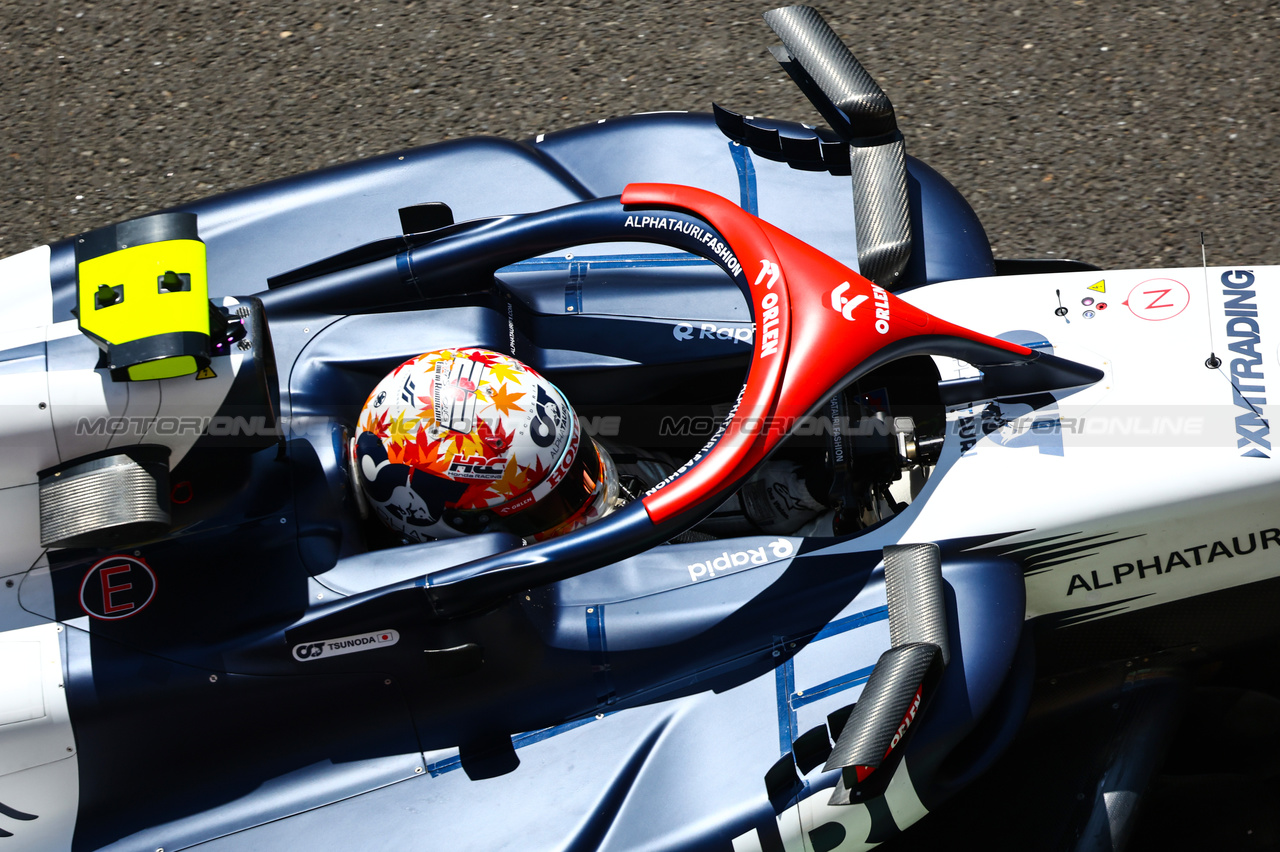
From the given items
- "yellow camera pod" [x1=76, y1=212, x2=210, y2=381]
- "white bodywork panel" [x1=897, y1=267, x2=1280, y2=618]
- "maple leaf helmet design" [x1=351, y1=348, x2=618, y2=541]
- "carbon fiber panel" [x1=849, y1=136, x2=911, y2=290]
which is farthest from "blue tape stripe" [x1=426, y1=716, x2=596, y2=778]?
"carbon fiber panel" [x1=849, y1=136, x2=911, y2=290]

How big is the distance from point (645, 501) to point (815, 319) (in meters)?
0.49

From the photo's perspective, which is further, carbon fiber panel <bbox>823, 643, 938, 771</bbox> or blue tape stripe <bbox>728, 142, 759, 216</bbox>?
blue tape stripe <bbox>728, 142, 759, 216</bbox>

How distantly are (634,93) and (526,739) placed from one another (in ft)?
8.44

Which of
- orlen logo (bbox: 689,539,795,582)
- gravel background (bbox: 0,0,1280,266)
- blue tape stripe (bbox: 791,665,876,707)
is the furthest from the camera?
gravel background (bbox: 0,0,1280,266)

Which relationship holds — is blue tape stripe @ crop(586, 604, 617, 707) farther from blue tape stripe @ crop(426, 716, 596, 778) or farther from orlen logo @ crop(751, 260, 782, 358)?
orlen logo @ crop(751, 260, 782, 358)

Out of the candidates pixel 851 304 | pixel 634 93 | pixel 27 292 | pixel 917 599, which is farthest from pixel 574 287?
pixel 634 93

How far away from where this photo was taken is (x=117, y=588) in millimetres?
2264

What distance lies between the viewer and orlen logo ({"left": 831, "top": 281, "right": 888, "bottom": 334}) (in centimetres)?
219

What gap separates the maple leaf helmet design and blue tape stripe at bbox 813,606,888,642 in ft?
1.86

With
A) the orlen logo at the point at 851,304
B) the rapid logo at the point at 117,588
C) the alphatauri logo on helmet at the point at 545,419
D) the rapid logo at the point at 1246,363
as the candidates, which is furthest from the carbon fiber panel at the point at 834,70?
the rapid logo at the point at 117,588

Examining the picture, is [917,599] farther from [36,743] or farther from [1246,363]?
[36,743]

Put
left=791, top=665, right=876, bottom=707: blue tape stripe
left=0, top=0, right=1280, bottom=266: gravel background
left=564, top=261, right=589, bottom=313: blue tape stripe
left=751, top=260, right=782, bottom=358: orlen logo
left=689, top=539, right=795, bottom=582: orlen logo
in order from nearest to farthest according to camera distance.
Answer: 1. left=751, top=260, right=782, bottom=358: orlen logo
2. left=791, top=665, right=876, bottom=707: blue tape stripe
3. left=689, top=539, right=795, bottom=582: orlen logo
4. left=564, top=261, right=589, bottom=313: blue tape stripe
5. left=0, top=0, right=1280, bottom=266: gravel background

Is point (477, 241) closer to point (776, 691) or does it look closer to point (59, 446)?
point (59, 446)

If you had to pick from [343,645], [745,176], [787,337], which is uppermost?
[745,176]
